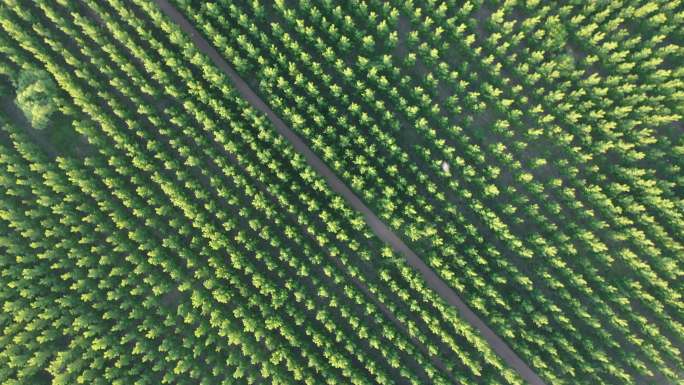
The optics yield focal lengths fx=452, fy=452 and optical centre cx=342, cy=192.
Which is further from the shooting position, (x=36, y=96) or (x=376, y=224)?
(x=376, y=224)

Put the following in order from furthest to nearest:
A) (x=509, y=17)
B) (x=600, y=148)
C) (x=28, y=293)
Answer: (x=509, y=17) → (x=600, y=148) → (x=28, y=293)

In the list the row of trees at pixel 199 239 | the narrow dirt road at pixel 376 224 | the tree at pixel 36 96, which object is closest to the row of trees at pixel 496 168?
the narrow dirt road at pixel 376 224

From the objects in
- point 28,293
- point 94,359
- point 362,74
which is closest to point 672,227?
point 362,74

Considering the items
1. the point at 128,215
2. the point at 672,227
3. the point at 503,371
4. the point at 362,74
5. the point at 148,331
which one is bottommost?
the point at 148,331

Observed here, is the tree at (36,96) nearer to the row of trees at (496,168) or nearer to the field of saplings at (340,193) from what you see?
the field of saplings at (340,193)

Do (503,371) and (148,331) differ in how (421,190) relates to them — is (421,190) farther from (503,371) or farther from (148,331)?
(148,331)

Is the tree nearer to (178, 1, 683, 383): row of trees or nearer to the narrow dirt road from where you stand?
the narrow dirt road

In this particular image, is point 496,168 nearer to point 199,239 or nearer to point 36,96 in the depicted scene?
point 199,239

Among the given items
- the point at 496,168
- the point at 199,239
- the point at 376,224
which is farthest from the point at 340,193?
the point at 496,168
